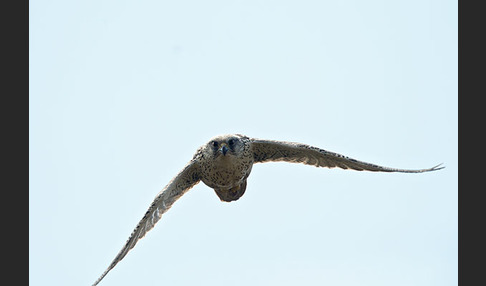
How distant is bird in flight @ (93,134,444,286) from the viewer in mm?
18125

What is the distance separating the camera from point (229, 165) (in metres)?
18.2

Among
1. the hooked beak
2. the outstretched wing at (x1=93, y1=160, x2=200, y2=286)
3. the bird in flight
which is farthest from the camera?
the outstretched wing at (x1=93, y1=160, x2=200, y2=286)

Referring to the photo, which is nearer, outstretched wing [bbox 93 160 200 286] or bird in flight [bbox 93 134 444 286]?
bird in flight [bbox 93 134 444 286]

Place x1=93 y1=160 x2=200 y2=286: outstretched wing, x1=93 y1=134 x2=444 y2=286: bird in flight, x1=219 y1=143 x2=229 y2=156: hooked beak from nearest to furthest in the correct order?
x1=219 y1=143 x2=229 y2=156: hooked beak, x1=93 y1=134 x2=444 y2=286: bird in flight, x1=93 y1=160 x2=200 y2=286: outstretched wing

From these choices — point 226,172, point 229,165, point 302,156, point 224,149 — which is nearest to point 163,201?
point 226,172

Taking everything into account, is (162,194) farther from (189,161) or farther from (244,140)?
(244,140)

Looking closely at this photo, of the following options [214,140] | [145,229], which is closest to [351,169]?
[214,140]

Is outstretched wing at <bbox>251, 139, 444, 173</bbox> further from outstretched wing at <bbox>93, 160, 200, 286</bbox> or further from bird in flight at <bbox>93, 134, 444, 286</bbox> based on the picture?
outstretched wing at <bbox>93, 160, 200, 286</bbox>

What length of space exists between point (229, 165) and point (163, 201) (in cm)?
191

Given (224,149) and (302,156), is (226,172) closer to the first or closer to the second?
(224,149)

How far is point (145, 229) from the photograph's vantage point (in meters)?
18.8

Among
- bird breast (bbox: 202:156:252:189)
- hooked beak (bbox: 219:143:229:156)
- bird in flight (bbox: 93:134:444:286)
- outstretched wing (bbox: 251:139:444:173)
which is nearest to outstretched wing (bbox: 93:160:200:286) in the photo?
bird in flight (bbox: 93:134:444:286)

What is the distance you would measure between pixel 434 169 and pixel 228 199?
4371 millimetres

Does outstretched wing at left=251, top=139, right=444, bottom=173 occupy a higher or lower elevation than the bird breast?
higher
